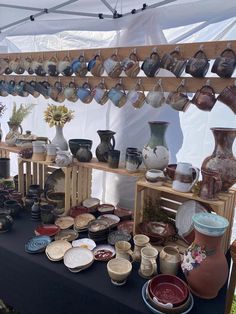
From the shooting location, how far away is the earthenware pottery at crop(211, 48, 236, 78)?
98cm

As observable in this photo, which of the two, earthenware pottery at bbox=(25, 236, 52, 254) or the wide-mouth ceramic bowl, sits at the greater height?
the wide-mouth ceramic bowl

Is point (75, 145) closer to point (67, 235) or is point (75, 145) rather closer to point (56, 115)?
point (56, 115)

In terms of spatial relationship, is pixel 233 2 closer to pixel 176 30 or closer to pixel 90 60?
pixel 176 30

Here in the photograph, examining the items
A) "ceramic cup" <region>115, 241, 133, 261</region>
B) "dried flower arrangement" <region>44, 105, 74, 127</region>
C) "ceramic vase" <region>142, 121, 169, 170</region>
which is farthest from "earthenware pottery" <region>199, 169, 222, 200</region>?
"dried flower arrangement" <region>44, 105, 74, 127</region>

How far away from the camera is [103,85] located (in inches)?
53.9

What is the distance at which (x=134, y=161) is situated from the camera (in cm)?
115

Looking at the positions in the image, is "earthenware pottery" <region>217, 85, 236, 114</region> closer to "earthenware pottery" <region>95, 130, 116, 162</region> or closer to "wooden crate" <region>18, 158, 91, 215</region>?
"earthenware pottery" <region>95, 130, 116, 162</region>

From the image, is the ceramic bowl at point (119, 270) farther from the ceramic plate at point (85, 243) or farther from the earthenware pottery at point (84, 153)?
the earthenware pottery at point (84, 153)

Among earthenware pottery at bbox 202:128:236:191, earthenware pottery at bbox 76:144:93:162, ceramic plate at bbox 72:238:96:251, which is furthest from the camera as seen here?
earthenware pottery at bbox 76:144:93:162

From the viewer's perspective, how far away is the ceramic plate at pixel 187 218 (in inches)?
41.5

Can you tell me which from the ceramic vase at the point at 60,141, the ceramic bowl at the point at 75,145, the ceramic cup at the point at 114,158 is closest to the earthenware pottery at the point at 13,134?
the ceramic vase at the point at 60,141

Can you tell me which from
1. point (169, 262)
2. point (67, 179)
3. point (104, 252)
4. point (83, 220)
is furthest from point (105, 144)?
point (169, 262)

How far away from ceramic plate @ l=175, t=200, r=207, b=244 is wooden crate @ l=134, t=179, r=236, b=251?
34 mm

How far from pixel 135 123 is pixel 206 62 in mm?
593
